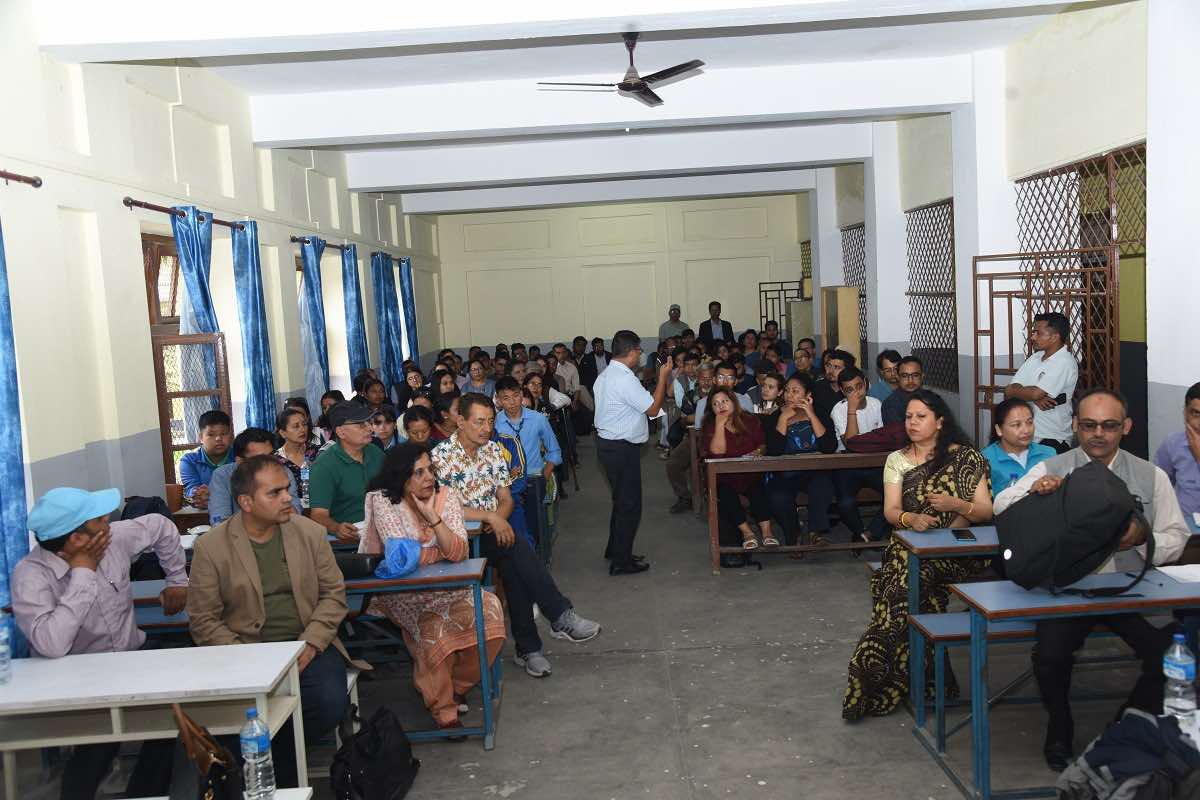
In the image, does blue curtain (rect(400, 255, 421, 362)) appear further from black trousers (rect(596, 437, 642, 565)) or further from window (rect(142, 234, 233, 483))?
black trousers (rect(596, 437, 642, 565))

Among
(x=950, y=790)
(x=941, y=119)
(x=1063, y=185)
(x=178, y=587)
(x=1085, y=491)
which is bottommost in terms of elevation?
(x=950, y=790)

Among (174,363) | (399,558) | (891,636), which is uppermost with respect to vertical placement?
(174,363)

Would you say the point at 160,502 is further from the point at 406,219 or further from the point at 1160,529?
the point at 406,219

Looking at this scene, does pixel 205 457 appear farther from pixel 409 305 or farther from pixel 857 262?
pixel 857 262

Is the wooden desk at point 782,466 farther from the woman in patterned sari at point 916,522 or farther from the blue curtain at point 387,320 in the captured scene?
the blue curtain at point 387,320

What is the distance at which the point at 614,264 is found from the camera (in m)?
17.0

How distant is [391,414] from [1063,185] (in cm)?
501

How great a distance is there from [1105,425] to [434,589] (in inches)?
99.3

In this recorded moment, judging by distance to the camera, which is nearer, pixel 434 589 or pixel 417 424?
pixel 434 589

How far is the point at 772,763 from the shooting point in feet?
12.1

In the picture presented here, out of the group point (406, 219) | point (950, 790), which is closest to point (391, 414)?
point (950, 790)

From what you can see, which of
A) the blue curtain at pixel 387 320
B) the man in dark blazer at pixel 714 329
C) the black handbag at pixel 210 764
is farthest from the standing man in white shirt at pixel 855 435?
the man in dark blazer at pixel 714 329

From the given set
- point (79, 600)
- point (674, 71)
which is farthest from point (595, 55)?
point (79, 600)

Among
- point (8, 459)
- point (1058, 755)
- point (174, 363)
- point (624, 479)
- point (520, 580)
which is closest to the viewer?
point (1058, 755)
